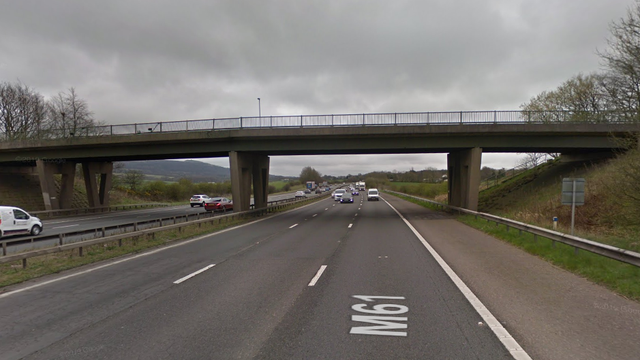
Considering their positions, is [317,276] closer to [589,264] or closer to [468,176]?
[589,264]

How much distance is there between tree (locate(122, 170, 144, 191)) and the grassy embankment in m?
53.9

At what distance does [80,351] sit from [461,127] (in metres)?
24.4

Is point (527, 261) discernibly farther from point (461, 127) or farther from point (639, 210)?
point (461, 127)

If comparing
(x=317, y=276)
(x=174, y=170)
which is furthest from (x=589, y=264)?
(x=174, y=170)

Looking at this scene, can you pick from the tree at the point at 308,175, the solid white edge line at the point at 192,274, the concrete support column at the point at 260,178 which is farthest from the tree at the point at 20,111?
the tree at the point at 308,175

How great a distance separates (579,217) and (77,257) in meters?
22.8

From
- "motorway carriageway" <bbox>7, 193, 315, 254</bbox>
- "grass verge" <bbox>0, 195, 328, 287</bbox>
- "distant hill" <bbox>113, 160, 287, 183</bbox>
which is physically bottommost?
"motorway carriageway" <bbox>7, 193, 315, 254</bbox>

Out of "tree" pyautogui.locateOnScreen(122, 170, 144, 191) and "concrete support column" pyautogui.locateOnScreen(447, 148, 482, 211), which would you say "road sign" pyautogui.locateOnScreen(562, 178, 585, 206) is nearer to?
"concrete support column" pyautogui.locateOnScreen(447, 148, 482, 211)

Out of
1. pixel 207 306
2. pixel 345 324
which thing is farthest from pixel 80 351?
pixel 345 324

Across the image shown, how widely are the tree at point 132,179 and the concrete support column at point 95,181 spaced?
21.1 meters

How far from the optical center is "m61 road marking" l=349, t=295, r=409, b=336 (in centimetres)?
510

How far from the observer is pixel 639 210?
1381 centimetres

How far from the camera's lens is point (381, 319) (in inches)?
221

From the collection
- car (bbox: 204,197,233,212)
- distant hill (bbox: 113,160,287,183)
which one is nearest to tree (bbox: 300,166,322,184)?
distant hill (bbox: 113,160,287,183)
